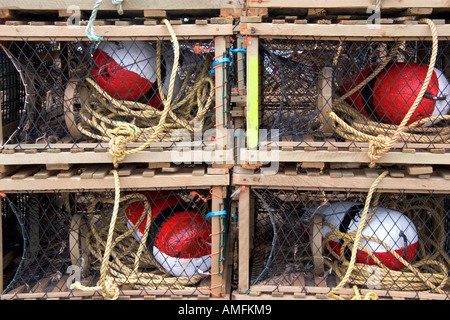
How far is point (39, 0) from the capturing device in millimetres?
2080

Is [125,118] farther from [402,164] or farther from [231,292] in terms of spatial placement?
[402,164]

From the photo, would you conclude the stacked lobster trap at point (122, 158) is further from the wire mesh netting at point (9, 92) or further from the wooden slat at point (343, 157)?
the wooden slat at point (343, 157)

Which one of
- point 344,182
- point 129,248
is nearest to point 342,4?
point 344,182

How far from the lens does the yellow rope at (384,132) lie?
6.53 feet

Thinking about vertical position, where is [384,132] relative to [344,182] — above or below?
above

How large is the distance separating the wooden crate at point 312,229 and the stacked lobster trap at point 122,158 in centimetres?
13

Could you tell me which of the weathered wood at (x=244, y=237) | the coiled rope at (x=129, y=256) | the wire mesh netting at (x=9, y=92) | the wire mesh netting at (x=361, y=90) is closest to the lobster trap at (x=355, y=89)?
the wire mesh netting at (x=361, y=90)

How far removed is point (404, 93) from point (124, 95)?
1.42 metres

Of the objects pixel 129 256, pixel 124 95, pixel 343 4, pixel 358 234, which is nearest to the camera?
→ pixel 343 4

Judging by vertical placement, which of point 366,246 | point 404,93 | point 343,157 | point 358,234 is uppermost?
point 404,93

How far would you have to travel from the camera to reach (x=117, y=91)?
92.7 inches

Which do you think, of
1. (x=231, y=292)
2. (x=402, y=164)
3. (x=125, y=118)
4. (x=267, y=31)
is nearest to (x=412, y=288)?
(x=402, y=164)

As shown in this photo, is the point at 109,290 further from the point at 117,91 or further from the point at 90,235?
the point at 117,91

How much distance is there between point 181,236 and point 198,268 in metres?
0.19
